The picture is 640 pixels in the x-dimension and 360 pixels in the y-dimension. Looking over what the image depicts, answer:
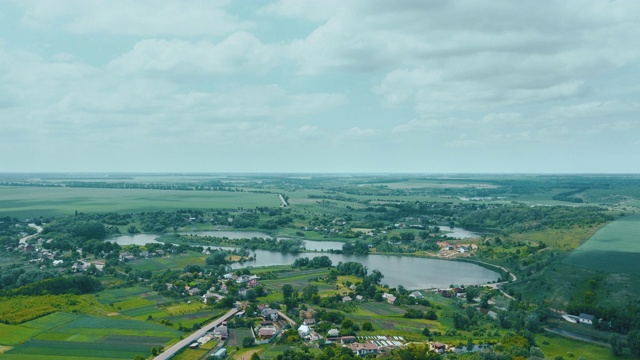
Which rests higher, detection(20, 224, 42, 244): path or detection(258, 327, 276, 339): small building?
detection(20, 224, 42, 244): path

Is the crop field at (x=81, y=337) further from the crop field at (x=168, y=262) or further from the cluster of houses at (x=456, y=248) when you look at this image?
the cluster of houses at (x=456, y=248)

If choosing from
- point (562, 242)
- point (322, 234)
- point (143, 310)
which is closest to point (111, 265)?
point (143, 310)

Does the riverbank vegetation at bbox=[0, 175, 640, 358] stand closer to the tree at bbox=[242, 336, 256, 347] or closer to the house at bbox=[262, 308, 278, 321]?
the house at bbox=[262, 308, 278, 321]

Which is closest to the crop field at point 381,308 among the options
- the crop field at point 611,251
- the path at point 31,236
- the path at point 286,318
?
the path at point 286,318

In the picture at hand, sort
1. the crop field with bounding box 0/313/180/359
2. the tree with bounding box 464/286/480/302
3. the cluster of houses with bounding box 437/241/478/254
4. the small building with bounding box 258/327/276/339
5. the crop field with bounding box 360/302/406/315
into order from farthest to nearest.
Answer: the cluster of houses with bounding box 437/241/478/254, the tree with bounding box 464/286/480/302, the crop field with bounding box 360/302/406/315, the small building with bounding box 258/327/276/339, the crop field with bounding box 0/313/180/359

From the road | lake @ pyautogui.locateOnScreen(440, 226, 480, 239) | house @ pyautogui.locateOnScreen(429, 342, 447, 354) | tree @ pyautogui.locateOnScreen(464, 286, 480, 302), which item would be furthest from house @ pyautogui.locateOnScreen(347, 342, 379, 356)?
lake @ pyautogui.locateOnScreen(440, 226, 480, 239)

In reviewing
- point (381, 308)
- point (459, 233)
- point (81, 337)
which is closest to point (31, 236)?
point (81, 337)
